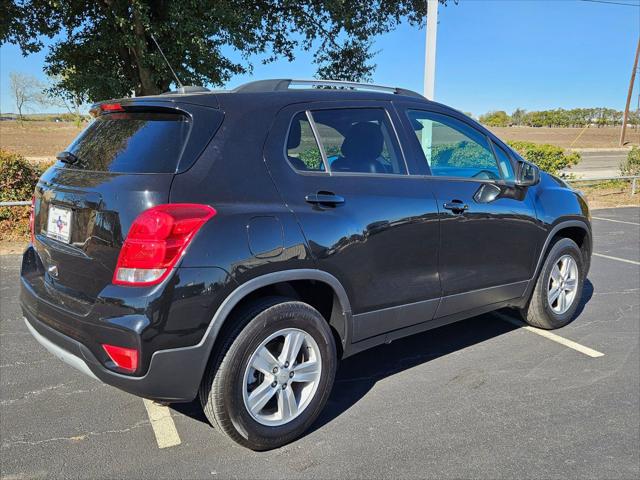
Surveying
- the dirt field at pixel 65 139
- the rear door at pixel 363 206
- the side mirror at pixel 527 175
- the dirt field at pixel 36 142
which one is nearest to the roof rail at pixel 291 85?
the rear door at pixel 363 206

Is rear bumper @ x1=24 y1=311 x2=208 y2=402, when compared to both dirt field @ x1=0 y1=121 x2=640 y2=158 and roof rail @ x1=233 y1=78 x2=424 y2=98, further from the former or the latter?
dirt field @ x1=0 y1=121 x2=640 y2=158

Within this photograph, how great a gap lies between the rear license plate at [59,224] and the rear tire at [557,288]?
3.53 metres

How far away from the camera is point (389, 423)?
304 centimetres

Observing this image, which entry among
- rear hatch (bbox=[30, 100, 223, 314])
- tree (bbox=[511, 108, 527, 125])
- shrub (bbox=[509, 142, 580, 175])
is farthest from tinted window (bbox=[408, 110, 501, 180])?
tree (bbox=[511, 108, 527, 125])

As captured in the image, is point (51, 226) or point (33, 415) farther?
point (33, 415)

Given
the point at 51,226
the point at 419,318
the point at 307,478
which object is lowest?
the point at 307,478

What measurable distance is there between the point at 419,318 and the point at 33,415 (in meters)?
2.41

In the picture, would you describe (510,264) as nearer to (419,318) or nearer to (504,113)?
(419,318)

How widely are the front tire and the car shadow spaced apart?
0.26 meters

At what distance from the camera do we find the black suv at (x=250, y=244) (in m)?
2.36

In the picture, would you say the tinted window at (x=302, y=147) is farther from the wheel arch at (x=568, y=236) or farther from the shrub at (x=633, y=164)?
the shrub at (x=633, y=164)

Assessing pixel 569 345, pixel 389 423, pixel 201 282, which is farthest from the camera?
pixel 569 345

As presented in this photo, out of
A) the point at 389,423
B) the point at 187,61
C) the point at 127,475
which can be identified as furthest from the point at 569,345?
the point at 187,61

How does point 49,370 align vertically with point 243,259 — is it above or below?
below
